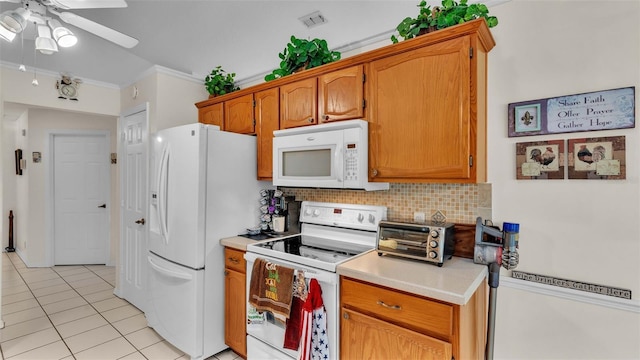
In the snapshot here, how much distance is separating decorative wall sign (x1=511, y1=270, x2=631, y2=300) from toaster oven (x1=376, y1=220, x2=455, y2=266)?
0.40 meters

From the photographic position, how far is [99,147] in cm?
474

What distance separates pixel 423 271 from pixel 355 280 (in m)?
0.36

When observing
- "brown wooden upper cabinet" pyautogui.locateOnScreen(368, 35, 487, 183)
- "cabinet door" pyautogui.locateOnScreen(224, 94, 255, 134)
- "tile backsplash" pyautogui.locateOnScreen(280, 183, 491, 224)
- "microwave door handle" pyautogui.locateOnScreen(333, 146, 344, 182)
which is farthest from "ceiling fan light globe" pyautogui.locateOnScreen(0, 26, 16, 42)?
"tile backsplash" pyautogui.locateOnScreen(280, 183, 491, 224)

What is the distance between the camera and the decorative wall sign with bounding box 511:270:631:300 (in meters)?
1.47

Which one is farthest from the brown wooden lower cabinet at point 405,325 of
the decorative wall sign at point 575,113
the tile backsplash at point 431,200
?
the decorative wall sign at point 575,113

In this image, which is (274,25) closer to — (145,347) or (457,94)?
(457,94)

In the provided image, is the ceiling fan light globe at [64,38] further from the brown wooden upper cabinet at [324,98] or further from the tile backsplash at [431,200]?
the tile backsplash at [431,200]

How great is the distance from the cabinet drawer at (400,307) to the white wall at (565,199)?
686mm

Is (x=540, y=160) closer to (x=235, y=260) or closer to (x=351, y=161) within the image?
(x=351, y=161)

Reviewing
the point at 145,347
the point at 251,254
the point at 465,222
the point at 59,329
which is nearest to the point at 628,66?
the point at 465,222

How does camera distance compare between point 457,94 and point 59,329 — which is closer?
point 457,94

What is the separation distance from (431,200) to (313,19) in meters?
1.55

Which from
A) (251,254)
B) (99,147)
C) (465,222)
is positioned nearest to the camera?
(465,222)

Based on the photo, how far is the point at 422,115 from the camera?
5.68 ft
